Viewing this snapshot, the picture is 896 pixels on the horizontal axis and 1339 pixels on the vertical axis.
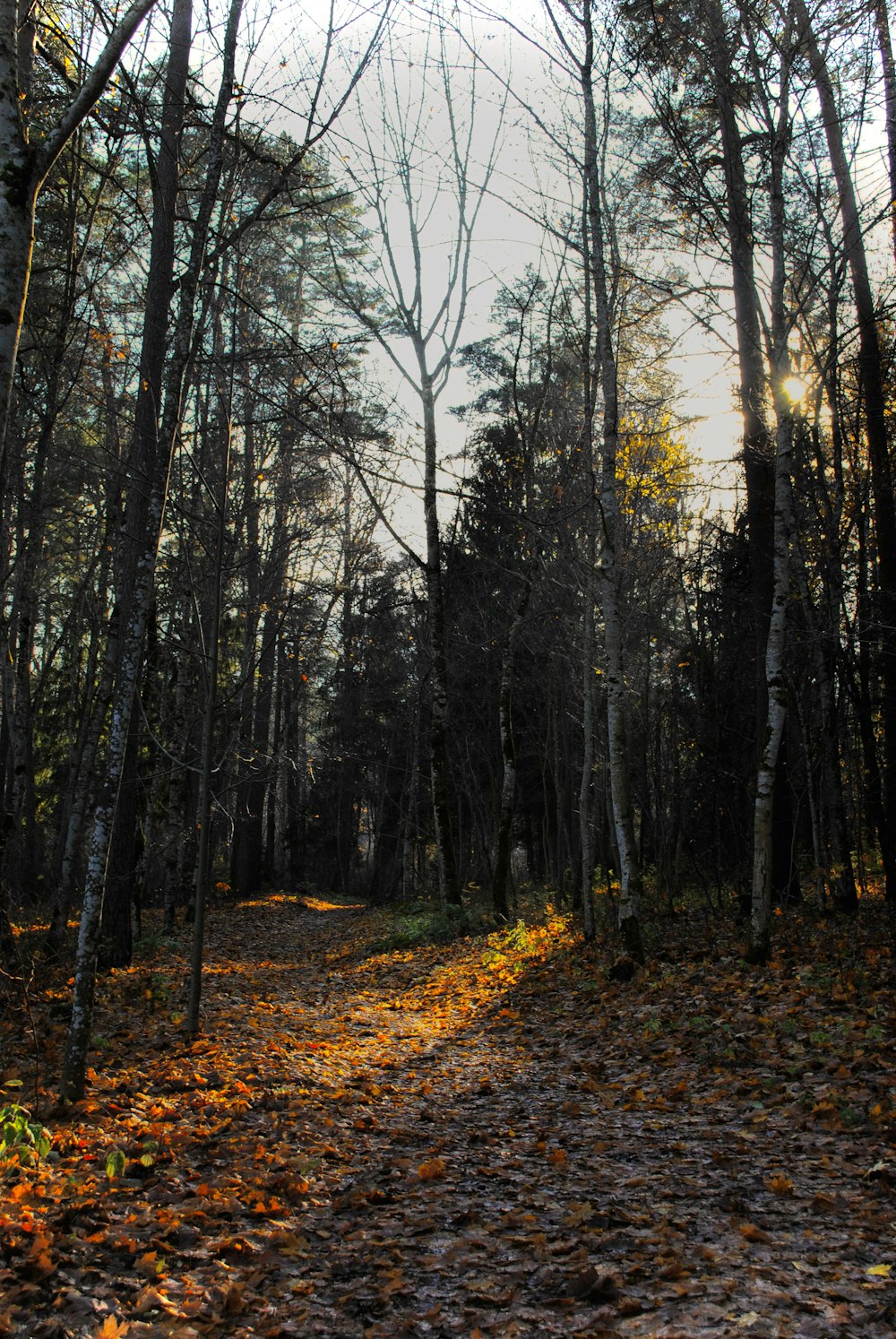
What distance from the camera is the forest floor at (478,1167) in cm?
308

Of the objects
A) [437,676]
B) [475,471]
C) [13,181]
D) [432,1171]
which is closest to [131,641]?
[13,181]

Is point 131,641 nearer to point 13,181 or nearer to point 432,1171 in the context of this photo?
point 13,181

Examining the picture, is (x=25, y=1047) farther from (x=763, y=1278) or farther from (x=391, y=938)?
(x=391, y=938)

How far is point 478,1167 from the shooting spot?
15.4ft

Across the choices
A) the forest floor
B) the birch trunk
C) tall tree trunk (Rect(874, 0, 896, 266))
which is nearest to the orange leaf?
the forest floor

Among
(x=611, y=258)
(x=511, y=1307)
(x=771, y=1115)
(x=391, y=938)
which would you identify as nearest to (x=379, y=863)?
(x=391, y=938)

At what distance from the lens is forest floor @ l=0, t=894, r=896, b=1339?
3.08m

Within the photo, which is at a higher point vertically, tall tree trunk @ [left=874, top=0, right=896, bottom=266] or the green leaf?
tall tree trunk @ [left=874, top=0, right=896, bottom=266]

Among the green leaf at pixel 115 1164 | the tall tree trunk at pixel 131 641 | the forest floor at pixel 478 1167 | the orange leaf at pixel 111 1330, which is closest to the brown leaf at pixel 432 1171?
the forest floor at pixel 478 1167

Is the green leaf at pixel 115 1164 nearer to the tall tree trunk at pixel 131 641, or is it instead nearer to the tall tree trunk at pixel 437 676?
the tall tree trunk at pixel 131 641

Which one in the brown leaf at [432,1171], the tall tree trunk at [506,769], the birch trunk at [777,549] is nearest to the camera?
the brown leaf at [432,1171]

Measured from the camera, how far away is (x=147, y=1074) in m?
5.89

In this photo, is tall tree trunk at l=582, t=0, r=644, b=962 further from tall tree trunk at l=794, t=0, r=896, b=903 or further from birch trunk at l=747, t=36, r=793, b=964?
tall tree trunk at l=794, t=0, r=896, b=903

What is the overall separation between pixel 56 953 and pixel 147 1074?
334 cm
